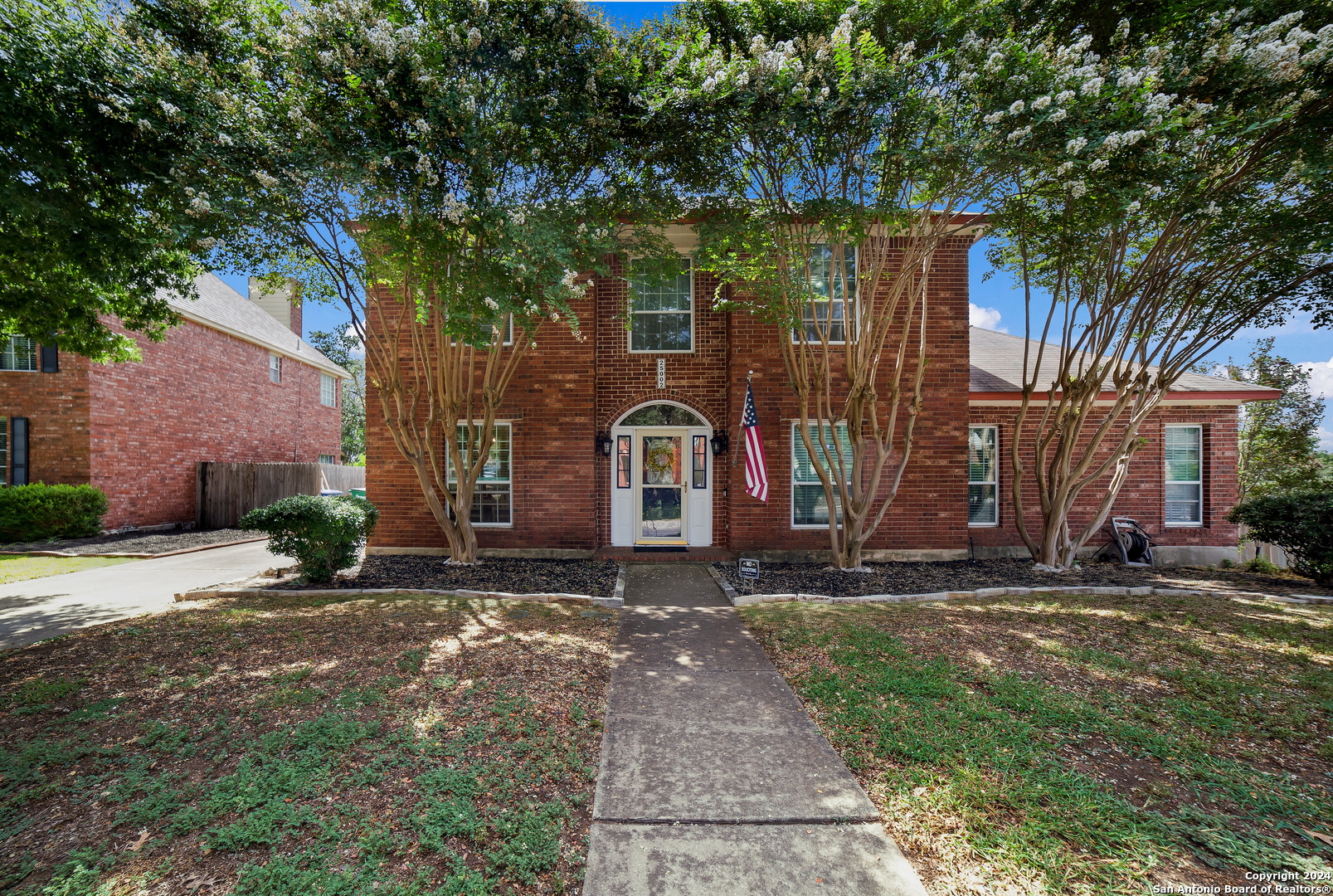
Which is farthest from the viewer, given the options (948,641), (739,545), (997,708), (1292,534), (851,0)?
(739,545)

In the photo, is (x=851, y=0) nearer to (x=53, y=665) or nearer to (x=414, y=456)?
(x=414, y=456)

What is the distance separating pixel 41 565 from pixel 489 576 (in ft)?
26.9

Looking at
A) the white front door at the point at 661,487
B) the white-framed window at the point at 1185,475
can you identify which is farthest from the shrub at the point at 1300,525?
the white front door at the point at 661,487

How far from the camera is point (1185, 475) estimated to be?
34.7 ft

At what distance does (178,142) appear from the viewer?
552 centimetres

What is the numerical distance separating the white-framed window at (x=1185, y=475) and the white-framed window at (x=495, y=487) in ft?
43.1

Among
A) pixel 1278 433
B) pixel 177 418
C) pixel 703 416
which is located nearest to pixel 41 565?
pixel 177 418

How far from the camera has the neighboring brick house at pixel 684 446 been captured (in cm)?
968

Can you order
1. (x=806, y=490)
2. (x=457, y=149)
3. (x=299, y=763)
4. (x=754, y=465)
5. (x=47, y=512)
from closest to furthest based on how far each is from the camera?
(x=299, y=763), (x=457, y=149), (x=754, y=465), (x=806, y=490), (x=47, y=512)

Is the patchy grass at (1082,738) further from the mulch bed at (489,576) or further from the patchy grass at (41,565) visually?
the patchy grass at (41,565)

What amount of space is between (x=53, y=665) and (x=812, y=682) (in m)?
6.50

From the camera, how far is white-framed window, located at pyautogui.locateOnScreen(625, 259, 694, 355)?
391 inches

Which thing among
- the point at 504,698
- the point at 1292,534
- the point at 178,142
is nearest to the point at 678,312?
the point at 178,142

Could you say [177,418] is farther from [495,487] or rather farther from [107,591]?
[495,487]
